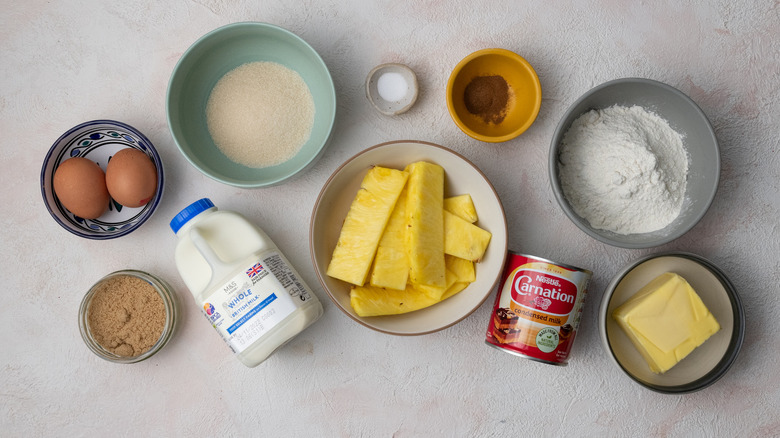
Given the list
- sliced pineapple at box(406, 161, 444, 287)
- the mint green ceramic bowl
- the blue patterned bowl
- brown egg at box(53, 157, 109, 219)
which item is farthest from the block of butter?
brown egg at box(53, 157, 109, 219)

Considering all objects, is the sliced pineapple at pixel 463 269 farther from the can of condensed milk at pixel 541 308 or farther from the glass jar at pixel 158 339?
the glass jar at pixel 158 339

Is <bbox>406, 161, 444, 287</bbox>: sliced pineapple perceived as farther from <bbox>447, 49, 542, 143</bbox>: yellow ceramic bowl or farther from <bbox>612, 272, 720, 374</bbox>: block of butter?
<bbox>612, 272, 720, 374</bbox>: block of butter

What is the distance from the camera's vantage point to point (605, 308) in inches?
48.8

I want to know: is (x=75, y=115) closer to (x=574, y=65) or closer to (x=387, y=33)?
(x=387, y=33)

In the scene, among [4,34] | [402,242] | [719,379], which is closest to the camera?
[402,242]

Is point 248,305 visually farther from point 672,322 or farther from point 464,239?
point 672,322

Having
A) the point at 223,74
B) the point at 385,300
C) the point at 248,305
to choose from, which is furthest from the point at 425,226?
the point at 223,74

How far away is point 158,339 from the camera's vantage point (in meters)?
1.31

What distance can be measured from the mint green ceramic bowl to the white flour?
64 cm

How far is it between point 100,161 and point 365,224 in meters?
0.78

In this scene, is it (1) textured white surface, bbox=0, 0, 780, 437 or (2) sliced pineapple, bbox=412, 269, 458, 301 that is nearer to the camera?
(2) sliced pineapple, bbox=412, 269, 458, 301

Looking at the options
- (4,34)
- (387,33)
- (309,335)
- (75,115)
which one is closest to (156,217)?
(75,115)

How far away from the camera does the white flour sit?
3.92 ft

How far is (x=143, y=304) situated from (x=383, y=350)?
66 centimetres
